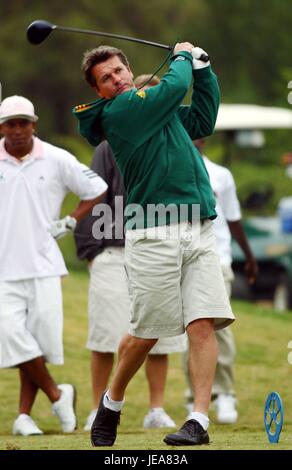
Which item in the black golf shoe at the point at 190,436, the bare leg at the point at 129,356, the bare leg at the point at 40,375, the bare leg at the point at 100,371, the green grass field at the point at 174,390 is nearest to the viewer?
the black golf shoe at the point at 190,436

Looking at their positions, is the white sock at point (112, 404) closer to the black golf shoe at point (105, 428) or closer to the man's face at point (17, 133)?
the black golf shoe at point (105, 428)

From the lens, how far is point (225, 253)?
1080 centimetres

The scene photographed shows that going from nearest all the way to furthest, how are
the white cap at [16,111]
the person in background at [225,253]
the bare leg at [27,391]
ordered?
the white cap at [16,111], the bare leg at [27,391], the person in background at [225,253]

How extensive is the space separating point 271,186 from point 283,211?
534cm

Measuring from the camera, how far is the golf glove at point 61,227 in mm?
Result: 9469

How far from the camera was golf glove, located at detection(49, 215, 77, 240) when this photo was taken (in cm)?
947

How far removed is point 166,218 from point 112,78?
2.42ft

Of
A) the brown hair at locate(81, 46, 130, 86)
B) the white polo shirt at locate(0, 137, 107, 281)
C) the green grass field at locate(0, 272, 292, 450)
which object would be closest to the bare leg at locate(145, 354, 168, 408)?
the green grass field at locate(0, 272, 292, 450)

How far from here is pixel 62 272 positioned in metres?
9.59

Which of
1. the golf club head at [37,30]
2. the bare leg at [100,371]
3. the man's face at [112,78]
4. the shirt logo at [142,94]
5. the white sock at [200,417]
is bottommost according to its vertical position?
the bare leg at [100,371]

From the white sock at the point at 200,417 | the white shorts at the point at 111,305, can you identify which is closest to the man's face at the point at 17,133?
the white shorts at the point at 111,305

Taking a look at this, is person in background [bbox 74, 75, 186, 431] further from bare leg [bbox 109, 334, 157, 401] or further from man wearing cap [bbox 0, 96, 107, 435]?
bare leg [bbox 109, 334, 157, 401]

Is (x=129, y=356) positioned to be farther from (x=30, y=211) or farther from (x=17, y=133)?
(x=17, y=133)
